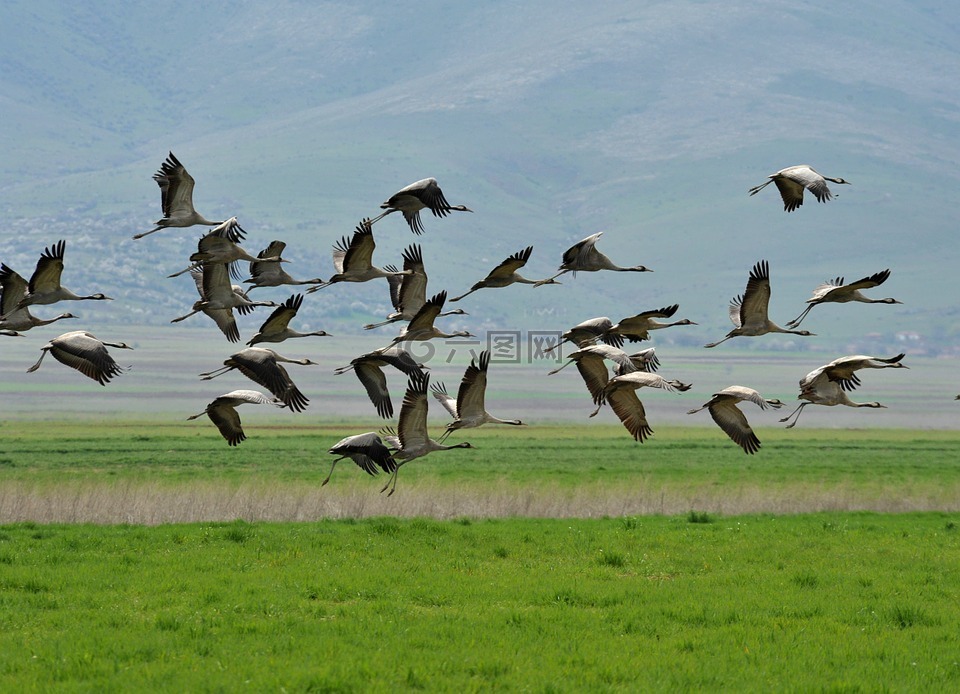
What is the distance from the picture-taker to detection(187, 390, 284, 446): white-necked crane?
14602mm

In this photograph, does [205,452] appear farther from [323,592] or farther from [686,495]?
[323,592]

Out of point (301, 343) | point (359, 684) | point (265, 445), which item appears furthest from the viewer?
point (301, 343)

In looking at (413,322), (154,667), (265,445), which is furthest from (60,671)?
(265,445)

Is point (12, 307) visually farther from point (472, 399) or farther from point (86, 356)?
point (472, 399)

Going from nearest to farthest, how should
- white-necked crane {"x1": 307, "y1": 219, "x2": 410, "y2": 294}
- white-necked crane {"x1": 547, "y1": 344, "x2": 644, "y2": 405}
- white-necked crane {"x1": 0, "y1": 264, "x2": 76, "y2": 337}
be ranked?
1. white-necked crane {"x1": 547, "y1": 344, "x2": 644, "y2": 405}
2. white-necked crane {"x1": 0, "y1": 264, "x2": 76, "y2": 337}
3. white-necked crane {"x1": 307, "y1": 219, "x2": 410, "y2": 294}

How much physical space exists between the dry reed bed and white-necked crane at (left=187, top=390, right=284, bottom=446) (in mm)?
11859

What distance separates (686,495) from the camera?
1377 inches

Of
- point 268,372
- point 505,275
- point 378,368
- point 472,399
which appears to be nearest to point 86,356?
point 268,372

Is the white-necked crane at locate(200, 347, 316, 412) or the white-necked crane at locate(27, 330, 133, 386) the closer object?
the white-necked crane at locate(27, 330, 133, 386)

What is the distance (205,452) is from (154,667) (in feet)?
119

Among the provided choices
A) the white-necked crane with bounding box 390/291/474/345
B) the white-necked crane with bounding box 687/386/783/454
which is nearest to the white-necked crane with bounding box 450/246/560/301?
the white-necked crane with bounding box 390/291/474/345

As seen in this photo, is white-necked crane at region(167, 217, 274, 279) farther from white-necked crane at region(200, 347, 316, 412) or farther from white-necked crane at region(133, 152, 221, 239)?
white-necked crane at region(200, 347, 316, 412)

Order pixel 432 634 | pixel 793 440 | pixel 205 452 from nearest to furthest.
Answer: pixel 432 634 → pixel 205 452 → pixel 793 440

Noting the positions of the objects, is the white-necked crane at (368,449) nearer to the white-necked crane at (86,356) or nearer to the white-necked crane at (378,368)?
the white-necked crane at (378,368)
